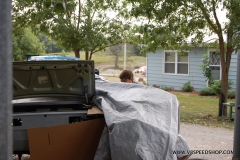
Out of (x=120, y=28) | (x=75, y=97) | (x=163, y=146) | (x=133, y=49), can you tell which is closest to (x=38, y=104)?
(x=75, y=97)

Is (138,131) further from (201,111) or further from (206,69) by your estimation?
(206,69)

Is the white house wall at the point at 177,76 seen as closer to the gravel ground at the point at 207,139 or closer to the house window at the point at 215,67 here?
the house window at the point at 215,67

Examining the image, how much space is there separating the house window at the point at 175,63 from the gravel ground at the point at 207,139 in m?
12.2

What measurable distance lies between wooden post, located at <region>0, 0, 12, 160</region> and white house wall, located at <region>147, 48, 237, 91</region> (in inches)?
825

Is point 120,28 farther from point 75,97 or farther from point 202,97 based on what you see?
point 75,97

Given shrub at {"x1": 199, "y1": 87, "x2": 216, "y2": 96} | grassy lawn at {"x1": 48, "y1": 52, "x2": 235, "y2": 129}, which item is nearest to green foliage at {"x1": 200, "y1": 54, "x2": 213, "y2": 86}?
shrub at {"x1": 199, "y1": 87, "x2": 216, "y2": 96}

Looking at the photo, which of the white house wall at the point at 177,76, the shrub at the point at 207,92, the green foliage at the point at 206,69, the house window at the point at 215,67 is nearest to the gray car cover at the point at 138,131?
the shrub at the point at 207,92

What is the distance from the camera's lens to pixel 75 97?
6414 millimetres

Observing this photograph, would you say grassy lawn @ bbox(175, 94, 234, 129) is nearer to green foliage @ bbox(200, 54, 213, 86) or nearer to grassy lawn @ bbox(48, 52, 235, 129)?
grassy lawn @ bbox(48, 52, 235, 129)

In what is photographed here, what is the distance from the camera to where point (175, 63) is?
81.1 feet

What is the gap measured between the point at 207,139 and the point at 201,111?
233 inches

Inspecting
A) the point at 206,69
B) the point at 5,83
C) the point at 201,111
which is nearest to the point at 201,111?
the point at 201,111

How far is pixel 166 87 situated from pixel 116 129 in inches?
767

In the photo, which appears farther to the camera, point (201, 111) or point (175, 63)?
point (175, 63)
